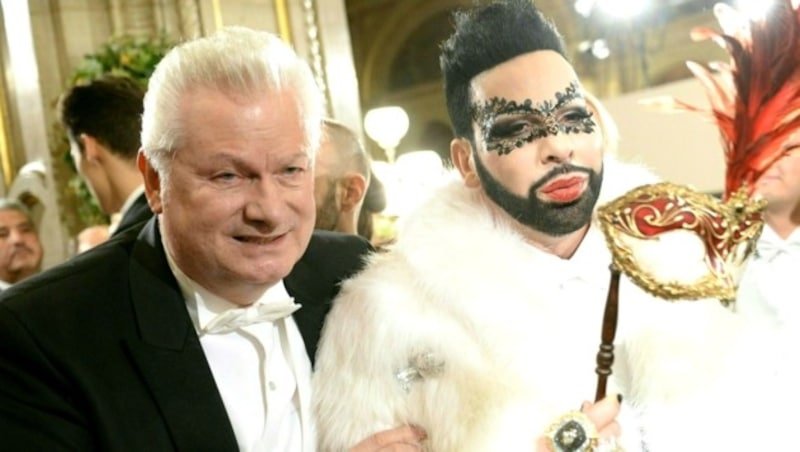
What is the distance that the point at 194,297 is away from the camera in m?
1.89

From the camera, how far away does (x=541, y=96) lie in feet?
5.79

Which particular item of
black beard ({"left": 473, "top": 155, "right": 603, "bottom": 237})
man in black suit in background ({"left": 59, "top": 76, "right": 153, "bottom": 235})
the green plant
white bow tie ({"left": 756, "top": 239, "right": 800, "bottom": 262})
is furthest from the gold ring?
the green plant

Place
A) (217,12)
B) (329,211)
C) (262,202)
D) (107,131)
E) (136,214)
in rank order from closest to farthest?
(262,202) → (136,214) → (329,211) → (107,131) → (217,12)

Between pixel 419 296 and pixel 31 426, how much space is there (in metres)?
0.69

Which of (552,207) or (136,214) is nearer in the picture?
(552,207)

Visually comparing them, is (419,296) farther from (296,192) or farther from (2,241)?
(2,241)

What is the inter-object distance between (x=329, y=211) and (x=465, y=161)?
106cm

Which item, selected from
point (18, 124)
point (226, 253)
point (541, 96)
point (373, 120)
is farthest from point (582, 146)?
point (373, 120)

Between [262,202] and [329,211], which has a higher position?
[262,202]

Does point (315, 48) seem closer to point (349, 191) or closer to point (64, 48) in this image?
point (64, 48)

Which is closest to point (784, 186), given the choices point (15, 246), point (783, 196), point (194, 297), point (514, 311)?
point (783, 196)

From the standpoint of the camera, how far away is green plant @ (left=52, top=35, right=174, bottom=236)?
18.1 ft

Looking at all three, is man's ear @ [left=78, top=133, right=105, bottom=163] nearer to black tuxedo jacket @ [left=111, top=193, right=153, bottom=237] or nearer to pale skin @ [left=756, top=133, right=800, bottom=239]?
black tuxedo jacket @ [left=111, top=193, right=153, bottom=237]

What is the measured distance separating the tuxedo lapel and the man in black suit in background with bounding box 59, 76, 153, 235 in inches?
46.3
